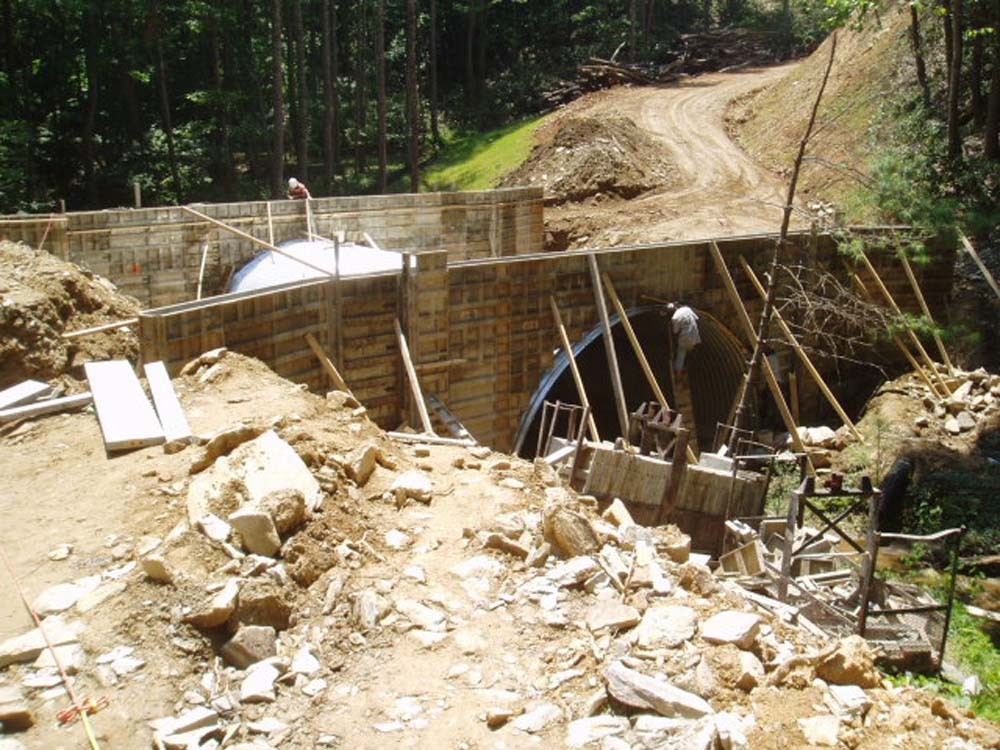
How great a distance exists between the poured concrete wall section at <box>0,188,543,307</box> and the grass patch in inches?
415

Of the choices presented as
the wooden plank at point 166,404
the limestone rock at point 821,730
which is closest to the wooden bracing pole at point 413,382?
the wooden plank at point 166,404

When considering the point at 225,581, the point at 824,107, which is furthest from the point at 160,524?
the point at 824,107

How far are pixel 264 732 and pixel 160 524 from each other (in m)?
2.20

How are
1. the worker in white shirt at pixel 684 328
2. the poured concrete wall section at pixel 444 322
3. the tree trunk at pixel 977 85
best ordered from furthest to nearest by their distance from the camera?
1. the tree trunk at pixel 977 85
2. the worker in white shirt at pixel 684 328
3. the poured concrete wall section at pixel 444 322

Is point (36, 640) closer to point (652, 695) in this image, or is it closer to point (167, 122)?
point (652, 695)

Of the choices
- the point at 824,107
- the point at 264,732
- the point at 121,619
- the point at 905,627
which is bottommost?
the point at 905,627

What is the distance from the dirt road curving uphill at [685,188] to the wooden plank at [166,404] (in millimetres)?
13203

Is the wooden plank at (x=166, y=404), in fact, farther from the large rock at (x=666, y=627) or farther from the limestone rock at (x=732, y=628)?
the limestone rock at (x=732, y=628)

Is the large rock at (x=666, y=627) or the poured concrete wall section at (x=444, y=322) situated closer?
the large rock at (x=666, y=627)

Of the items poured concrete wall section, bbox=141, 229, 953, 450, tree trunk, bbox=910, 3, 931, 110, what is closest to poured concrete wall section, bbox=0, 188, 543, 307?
poured concrete wall section, bbox=141, 229, 953, 450

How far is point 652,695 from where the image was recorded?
5992mm

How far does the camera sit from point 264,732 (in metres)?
5.91

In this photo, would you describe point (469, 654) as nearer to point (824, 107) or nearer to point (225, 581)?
point (225, 581)

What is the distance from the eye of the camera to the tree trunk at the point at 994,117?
21.0 metres
